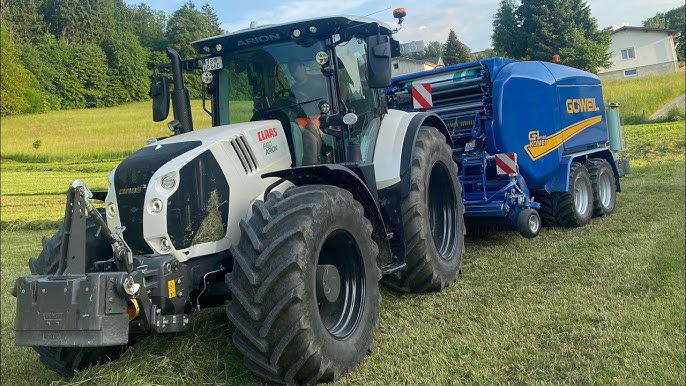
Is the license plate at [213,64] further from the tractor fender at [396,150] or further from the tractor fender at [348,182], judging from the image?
the tractor fender at [396,150]

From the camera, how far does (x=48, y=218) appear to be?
13.7 metres

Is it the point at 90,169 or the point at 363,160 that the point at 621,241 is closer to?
the point at 363,160

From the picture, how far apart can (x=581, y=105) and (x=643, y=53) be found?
1428 centimetres

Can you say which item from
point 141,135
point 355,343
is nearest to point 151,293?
point 355,343

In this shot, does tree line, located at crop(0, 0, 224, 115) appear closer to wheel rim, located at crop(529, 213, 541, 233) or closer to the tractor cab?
the tractor cab

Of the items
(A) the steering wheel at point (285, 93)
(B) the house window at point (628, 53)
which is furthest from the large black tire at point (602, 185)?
(B) the house window at point (628, 53)

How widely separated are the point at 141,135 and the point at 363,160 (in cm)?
1439

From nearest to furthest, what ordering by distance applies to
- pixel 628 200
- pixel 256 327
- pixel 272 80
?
1. pixel 256 327
2. pixel 272 80
3. pixel 628 200

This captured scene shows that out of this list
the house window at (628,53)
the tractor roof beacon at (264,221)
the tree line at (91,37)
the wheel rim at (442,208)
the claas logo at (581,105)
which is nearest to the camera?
the tractor roof beacon at (264,221)

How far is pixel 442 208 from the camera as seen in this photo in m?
6.16

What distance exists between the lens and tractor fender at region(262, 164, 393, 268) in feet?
13.2

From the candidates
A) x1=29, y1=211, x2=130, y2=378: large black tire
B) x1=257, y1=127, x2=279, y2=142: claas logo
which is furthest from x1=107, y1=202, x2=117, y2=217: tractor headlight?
x1=257, y1=127, x2=279, y2=142: claas logo

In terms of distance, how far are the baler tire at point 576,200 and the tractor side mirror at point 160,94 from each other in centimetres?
563

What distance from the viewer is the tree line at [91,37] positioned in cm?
449
